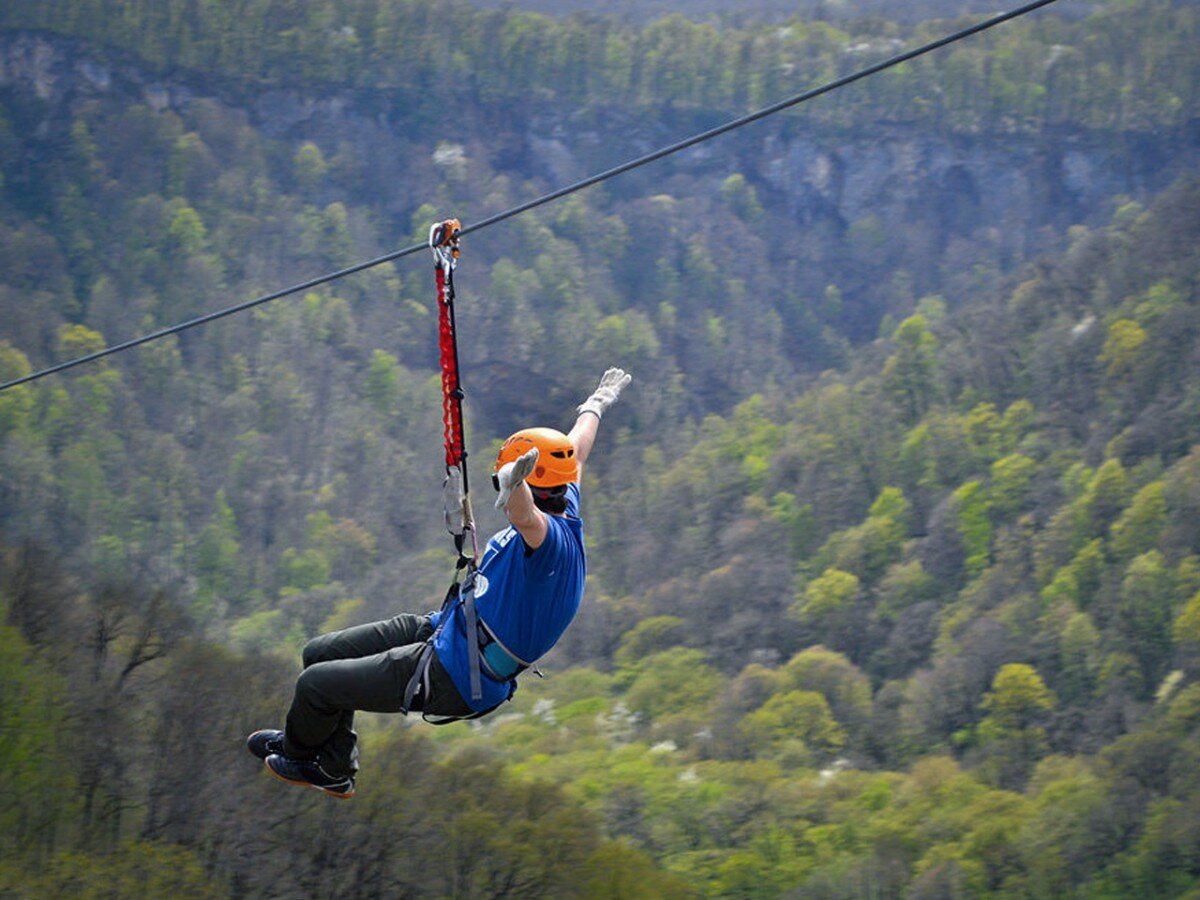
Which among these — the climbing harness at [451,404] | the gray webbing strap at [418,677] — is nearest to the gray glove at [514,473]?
the climbing harness at [451,404]

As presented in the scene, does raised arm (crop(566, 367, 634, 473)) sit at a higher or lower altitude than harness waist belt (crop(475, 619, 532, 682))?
higher

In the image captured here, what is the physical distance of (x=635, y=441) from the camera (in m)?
87.7

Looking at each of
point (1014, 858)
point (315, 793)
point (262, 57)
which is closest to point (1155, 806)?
point (1014, 858)

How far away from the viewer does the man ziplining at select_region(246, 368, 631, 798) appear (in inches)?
222

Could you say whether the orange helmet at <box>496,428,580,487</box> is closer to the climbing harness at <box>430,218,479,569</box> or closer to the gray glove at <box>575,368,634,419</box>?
the climbing harness at <box>430,218,479,569</box>

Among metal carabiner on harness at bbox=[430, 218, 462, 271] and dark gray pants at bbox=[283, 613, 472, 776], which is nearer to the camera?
dark gray pants at bbox=[283, 613, 472, 776]

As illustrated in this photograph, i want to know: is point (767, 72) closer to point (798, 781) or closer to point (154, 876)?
point (798, 781)

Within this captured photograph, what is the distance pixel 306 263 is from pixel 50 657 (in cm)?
7043

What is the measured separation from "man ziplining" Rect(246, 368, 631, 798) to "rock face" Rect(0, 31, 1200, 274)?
102 m

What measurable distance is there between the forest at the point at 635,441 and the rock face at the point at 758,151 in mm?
349

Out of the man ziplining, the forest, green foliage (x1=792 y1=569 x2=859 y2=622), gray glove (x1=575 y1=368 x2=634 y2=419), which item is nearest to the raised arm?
gray glove (x1=575 y1=368 x2=634 y2=419)

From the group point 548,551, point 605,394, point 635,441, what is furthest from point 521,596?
point 635,441

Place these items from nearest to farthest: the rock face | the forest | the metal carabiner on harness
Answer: the metal carabiner on harness < the forest < the rock face

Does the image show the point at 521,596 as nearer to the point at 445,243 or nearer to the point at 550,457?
the point at 550,457
